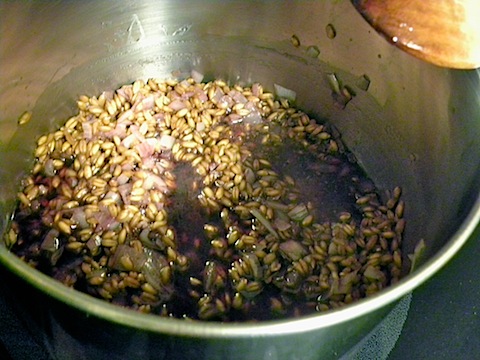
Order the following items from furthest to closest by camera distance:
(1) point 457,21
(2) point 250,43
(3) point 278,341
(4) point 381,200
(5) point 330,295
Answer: (2) point 250,43, (4) point 381,200, (5) point 330,295, (1) point 457,21, (3) point 278,341

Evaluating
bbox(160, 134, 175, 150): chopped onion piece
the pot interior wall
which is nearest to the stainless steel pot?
the pot interior wall

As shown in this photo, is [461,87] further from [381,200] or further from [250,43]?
[250,43]

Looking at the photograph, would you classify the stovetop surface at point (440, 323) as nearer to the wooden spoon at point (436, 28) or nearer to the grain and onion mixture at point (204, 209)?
the grain and onion mixture at point (204, 209)

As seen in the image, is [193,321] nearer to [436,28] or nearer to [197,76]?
[436,28]

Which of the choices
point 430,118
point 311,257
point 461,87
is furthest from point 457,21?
point 311,257

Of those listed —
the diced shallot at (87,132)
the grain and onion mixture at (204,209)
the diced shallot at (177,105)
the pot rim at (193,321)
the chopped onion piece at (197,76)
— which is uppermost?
the pot rim at (193,321)

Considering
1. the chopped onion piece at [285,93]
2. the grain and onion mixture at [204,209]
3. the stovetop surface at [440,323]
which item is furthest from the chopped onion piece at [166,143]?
the stovetop surface at [440,323]
